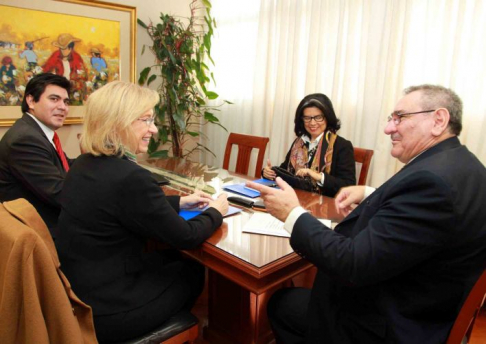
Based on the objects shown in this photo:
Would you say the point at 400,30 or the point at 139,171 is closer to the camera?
the point at 139,171

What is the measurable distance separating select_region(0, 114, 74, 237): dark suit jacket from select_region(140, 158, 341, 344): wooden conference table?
0.58 metres

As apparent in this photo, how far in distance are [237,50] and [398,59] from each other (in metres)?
1.72

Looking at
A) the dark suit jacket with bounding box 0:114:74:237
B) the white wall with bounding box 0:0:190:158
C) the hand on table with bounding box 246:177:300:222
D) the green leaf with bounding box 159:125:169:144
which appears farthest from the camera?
the green leaf with bounding box 159:125:169:144

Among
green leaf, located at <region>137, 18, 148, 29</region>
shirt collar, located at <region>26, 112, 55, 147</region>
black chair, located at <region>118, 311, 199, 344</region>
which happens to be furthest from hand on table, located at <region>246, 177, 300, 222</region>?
green leaf, located at <region>137, 18, 148, 29</region>

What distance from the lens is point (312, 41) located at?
2879mm

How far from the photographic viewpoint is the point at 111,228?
119cm

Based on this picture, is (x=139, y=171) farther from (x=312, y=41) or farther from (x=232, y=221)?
(x=312, y=41)

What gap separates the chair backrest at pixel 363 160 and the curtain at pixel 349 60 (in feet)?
0.97

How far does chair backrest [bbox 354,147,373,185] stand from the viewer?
7.48 feet

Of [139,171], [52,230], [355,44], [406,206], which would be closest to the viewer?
[406,206]

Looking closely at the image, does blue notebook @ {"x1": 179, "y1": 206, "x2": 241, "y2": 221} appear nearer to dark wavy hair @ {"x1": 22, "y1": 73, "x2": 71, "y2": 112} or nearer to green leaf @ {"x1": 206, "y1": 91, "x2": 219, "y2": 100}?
dark wavy hair @ {"x1": 22, "y1": 73, "x2": 71, "y2": 112}

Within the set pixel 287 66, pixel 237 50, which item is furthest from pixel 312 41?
pixel 237 50

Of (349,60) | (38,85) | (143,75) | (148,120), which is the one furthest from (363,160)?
(143,75)

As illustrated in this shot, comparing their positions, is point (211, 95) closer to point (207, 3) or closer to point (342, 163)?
point (207, 3)
